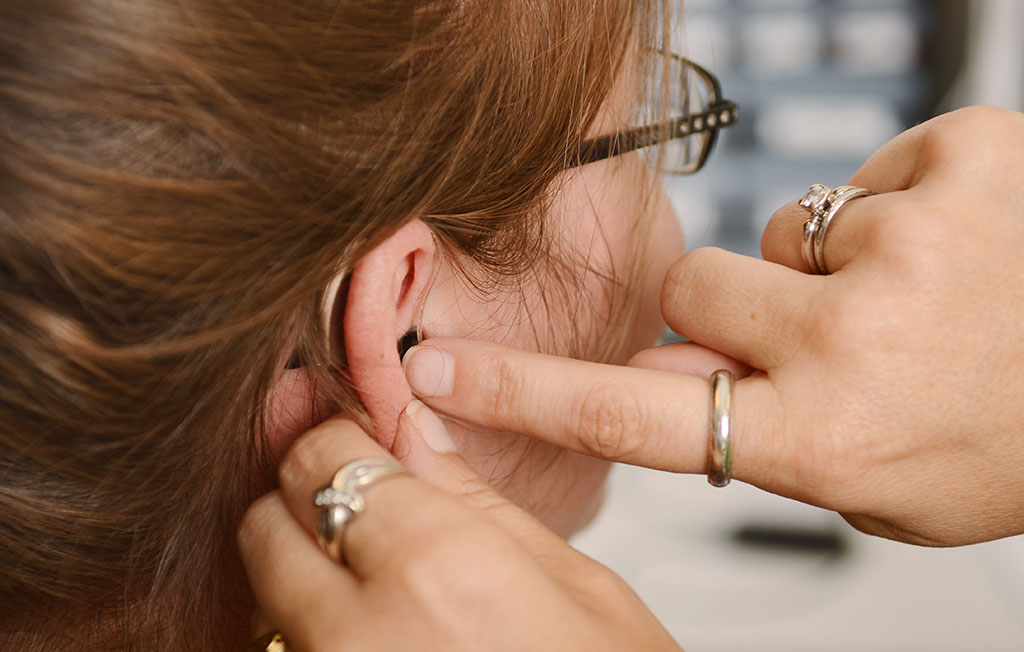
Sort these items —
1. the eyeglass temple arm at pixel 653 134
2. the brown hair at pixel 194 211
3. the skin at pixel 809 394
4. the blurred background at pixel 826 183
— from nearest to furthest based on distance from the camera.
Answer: the brown hair at pixel 194 211, the skin at pixel 809 394, the eyeglass temple arm at pixel 653 134, the blurred background at pixel 826 183


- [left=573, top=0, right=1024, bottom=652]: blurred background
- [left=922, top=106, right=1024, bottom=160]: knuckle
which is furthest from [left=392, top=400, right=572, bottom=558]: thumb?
[left=573, top=0, right=1024, bottom=652]: blurred background

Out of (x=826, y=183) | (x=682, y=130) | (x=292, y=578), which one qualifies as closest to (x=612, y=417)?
(x=292, y=578)

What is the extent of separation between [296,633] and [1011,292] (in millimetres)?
514

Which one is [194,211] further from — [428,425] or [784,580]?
[784,580]

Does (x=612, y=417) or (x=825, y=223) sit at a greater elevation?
(x=825, y=223)

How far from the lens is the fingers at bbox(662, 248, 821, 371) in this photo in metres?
0.55

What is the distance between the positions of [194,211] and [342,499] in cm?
18

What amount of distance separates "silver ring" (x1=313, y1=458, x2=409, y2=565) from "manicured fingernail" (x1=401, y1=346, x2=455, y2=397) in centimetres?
9

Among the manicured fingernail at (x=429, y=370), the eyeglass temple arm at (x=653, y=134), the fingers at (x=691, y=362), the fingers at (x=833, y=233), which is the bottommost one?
the fingers at (x=691, y=362)

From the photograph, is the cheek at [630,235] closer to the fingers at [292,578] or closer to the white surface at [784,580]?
the fingers at [292,578]

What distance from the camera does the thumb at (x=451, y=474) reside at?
0.53m

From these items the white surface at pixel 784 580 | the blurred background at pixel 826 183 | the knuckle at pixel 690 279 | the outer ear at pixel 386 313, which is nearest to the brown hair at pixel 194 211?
the outer ear at pixel 386 313

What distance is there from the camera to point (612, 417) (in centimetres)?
55

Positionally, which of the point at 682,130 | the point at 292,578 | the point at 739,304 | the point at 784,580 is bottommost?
the point at 784,580
